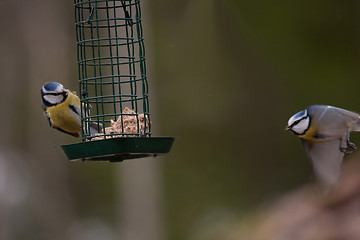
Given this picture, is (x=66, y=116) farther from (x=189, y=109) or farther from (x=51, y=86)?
(x=189, y=109)

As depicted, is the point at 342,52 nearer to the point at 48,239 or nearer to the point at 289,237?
the point at 289,237

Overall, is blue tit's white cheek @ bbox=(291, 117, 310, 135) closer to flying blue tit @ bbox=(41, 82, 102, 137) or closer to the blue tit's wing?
the blue tit's wing

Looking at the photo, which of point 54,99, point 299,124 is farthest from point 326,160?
point 54,99

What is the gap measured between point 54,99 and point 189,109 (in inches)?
217

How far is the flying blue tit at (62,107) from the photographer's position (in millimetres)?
5031

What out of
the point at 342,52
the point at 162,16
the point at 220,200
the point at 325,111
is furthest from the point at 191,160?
the point at 325,111

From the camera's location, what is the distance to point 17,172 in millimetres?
10414

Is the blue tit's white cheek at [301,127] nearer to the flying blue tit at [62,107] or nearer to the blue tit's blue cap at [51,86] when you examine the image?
the flying blue tit at [62,107]

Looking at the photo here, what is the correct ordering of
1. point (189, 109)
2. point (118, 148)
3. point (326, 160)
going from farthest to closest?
point (189, 109)
point (326, 160)
point (118, 148)

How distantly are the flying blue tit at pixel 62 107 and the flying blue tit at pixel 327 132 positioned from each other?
1.65 m

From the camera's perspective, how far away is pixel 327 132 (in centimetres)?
436

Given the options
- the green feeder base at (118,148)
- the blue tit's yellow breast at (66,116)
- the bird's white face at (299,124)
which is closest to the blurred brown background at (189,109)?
the blue tit's yellow breast at (66,116)

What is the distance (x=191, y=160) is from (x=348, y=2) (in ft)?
11.4

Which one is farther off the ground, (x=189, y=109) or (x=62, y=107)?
(x=189, y=109)
